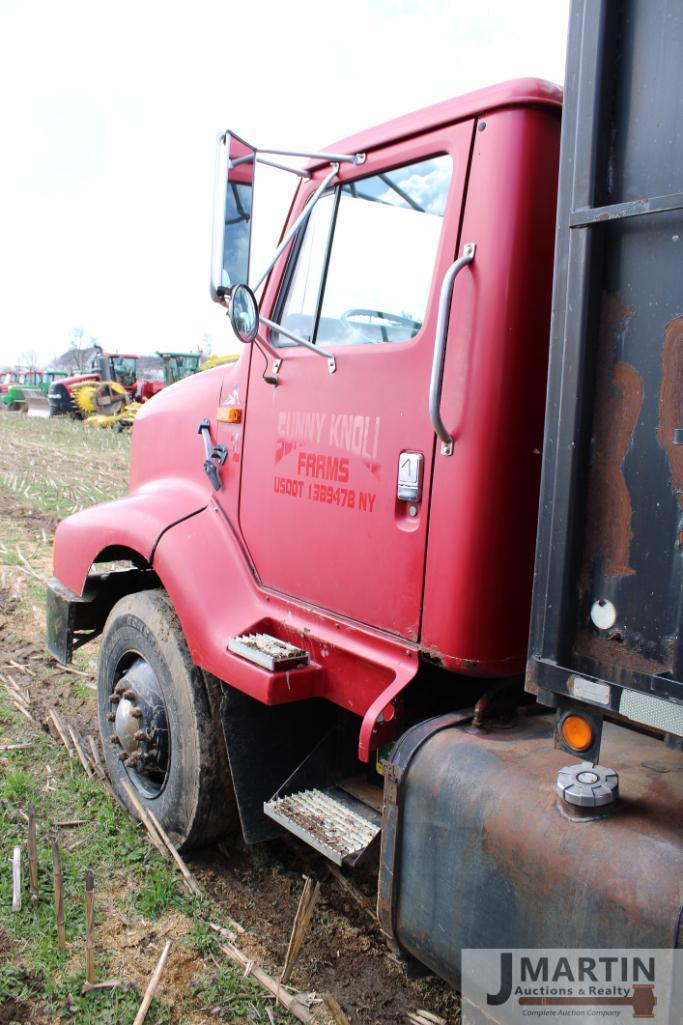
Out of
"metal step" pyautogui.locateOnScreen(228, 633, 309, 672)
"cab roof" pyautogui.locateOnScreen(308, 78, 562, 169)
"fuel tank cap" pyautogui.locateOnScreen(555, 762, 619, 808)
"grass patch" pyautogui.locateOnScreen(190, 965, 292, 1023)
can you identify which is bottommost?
"grass patch" pyautogui.locateOnScreen(190, 965, 292, 1023)

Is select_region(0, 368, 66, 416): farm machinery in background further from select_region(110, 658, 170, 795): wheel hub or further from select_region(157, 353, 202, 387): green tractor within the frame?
select_region(110, 658, 170, 795): wheel hub

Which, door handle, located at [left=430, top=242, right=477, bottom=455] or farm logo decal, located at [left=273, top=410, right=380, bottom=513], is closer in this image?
door handle, located at [left=430, top=242, right=477, bottom=455]

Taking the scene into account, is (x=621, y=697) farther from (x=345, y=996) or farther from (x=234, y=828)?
(x=234, y=828)

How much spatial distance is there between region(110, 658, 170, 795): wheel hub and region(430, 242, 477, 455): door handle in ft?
5.91

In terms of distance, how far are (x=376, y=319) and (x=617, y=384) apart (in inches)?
39.9

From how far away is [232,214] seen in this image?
102 inches

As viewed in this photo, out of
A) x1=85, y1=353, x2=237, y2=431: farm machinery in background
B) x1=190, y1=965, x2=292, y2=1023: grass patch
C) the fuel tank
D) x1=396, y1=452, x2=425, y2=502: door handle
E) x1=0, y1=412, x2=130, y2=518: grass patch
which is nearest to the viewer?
the fuel tank

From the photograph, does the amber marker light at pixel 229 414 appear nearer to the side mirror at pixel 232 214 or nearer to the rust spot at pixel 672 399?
the side mirror at pixel 232 214

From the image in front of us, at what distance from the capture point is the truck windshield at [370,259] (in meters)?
2.47

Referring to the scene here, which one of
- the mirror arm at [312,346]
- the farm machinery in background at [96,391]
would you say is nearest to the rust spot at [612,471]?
the mirror arm at [312,346]

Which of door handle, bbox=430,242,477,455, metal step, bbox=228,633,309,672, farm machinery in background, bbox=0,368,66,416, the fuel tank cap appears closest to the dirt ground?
metal step, bbox=228,633,309,672

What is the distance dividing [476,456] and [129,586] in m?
2.48

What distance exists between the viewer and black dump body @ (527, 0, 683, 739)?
169cm

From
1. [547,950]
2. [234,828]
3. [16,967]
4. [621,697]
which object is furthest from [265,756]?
[621,697]
